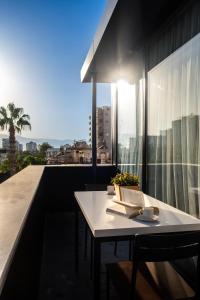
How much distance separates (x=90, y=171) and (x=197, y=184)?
2.97 meters

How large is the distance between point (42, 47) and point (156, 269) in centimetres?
953

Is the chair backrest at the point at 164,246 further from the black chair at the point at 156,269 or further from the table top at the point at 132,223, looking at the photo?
the table top at the point at 132,223

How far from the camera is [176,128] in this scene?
2.70 m

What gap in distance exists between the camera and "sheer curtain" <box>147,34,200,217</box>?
2373 mm

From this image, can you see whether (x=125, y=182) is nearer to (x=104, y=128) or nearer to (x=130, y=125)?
(x=130, y=125)

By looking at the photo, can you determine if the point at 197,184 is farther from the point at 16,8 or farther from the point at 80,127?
the point at 80,127

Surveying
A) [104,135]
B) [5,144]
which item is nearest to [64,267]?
[104,135]

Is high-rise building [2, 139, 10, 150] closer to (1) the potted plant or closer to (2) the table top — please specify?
(1) the potted plant

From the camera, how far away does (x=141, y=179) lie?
3654 millimetres

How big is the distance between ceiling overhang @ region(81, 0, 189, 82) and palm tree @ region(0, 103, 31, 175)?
35.7ft

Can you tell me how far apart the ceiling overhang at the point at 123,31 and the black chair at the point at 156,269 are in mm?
2222

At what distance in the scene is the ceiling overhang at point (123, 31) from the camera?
2.66 m

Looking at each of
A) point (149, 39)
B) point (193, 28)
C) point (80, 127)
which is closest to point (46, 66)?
point (149, 39)

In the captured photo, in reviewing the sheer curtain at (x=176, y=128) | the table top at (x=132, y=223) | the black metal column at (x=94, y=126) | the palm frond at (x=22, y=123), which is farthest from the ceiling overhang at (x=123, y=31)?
the palm frond at (x=22, y=123)
